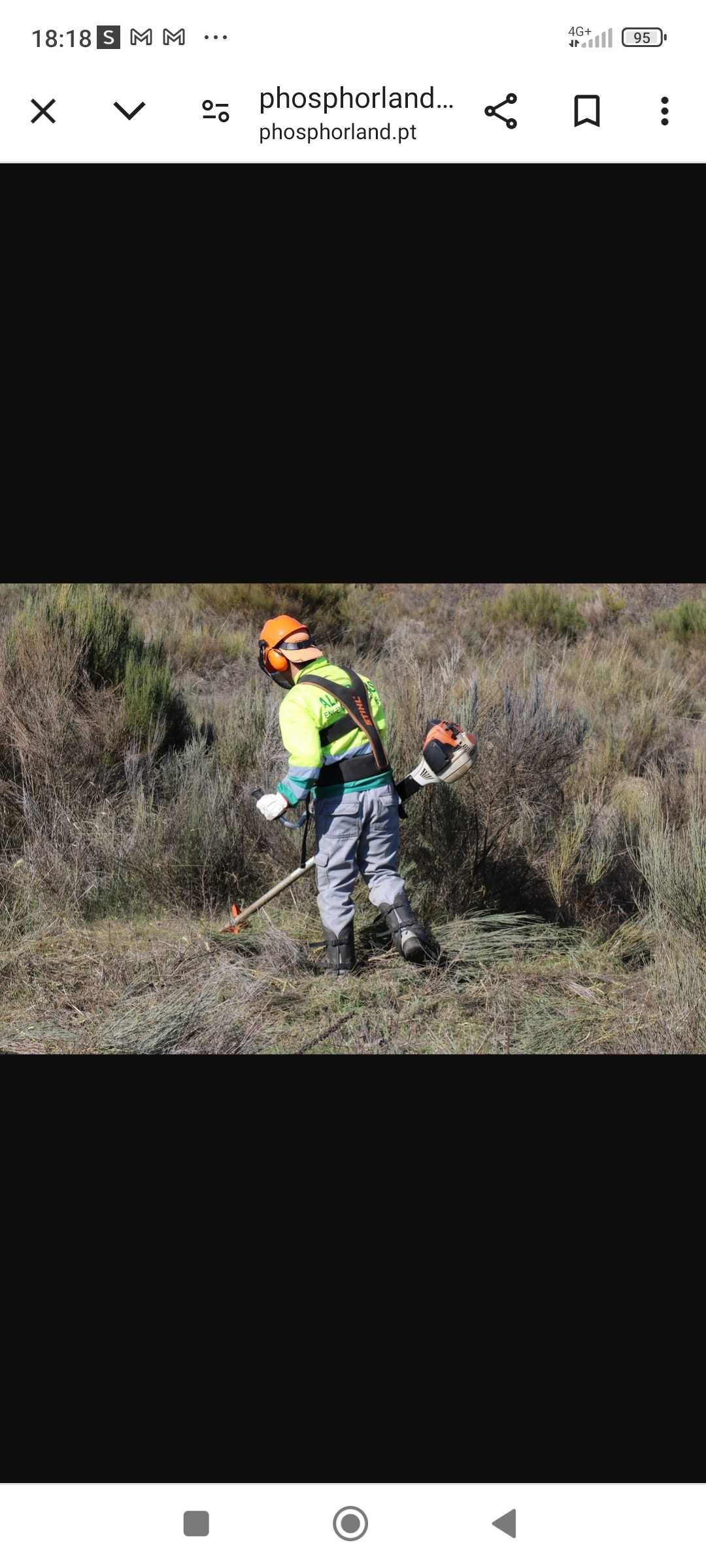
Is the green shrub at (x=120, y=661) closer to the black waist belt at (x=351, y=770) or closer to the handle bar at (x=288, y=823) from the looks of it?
the handle bar at (x=288, y=823)

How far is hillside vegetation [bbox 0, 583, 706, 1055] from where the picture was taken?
5859 mm

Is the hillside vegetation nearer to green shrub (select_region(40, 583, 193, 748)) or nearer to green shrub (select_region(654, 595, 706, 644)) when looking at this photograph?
green shrub (select_region(40, 583, 193, 748))

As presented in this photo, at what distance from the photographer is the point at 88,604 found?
8.61 m

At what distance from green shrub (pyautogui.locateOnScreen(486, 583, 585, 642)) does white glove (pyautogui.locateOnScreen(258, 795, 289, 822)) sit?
340 inches

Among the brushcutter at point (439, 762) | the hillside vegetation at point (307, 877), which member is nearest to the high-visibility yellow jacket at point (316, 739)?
the brushcutter at point (439, 762)

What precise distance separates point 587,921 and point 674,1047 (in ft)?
5.09

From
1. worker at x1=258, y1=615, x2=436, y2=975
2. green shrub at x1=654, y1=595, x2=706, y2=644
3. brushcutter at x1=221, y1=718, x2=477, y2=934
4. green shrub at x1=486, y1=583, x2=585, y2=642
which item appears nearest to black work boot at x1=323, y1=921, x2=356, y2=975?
worker at x1=258, y1=615, x2=436, y2=975

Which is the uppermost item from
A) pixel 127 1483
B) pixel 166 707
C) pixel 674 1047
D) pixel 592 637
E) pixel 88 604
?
pixel 592 637

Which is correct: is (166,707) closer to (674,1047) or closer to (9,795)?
(9,795)

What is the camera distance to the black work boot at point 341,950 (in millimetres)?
6148

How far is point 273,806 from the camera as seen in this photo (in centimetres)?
584

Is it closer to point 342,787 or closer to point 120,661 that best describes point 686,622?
point 120,661

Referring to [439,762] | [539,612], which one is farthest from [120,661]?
[539,612]

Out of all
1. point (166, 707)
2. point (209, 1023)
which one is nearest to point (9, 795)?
point (166, 707)
